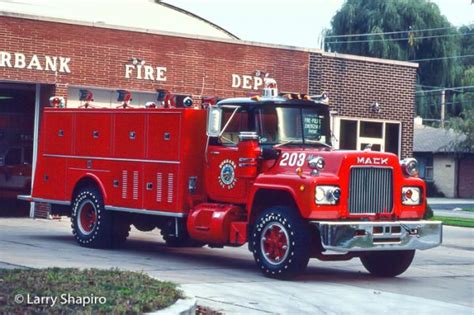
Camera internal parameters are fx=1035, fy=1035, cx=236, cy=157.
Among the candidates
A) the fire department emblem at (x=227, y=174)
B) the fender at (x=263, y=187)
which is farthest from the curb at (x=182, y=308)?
the fire department emblem at (x=227, y=174)

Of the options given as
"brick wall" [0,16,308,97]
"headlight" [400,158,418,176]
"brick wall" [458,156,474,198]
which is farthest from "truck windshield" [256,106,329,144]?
"brick wall" [458,156,474,198]

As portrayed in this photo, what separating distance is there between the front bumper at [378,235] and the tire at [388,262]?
0.58 meters

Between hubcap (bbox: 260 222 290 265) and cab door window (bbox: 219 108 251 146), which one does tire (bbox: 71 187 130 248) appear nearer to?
cab door window (bbox: 219 108 251 146)

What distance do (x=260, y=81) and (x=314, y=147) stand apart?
1221 cm

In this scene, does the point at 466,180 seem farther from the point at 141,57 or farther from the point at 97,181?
the point at 97,181

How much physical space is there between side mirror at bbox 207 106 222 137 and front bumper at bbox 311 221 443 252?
7.82 feet

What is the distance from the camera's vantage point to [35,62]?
950 inches

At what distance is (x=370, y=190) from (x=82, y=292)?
222 inches

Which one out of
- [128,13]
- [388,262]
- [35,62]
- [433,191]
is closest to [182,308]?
[388,262]

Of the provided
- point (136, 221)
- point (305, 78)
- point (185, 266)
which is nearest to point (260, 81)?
point (305, 78)

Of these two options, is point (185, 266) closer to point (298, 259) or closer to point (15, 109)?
point (298, 259)

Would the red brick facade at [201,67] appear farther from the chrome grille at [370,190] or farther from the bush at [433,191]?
the bush at [433,191]

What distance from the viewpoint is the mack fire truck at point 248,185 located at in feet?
47.6

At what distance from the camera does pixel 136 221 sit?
18.0 meters
